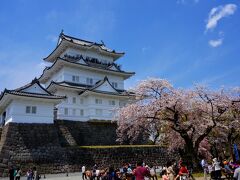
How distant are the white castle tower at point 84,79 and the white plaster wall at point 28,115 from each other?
19.6 feet

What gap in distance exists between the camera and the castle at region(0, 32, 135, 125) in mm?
29031

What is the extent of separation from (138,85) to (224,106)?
8.81 m

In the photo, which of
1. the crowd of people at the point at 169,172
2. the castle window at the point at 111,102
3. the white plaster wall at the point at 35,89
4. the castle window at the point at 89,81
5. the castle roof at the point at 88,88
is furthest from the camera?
the castle window at the point at 89,81

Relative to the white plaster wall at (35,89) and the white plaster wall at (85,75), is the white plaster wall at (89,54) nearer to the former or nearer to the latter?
the white plaster wall at (85,75)

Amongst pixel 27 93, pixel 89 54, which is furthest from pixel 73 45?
pixel 27 93

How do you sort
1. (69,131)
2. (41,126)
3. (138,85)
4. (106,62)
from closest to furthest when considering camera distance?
(138,85) → (41,126) → (69,131) → (106,62)

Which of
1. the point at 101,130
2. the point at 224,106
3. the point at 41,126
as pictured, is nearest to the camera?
the point at 224,106

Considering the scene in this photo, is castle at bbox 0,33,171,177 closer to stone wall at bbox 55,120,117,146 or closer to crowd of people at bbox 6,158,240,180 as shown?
stone wall at bbox 55,120,117,146

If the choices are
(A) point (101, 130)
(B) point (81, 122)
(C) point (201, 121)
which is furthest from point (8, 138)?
(C) point (201, 121)

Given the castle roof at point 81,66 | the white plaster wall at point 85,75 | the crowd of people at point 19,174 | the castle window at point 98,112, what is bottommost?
the crowd of people at point 19,174

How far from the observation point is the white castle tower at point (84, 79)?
Answer: 38031mm

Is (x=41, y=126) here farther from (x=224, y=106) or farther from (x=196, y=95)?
(x=224, y=106)

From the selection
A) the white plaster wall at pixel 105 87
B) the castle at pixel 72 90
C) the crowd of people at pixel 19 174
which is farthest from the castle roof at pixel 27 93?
the white plaster wall at pixel 105 87

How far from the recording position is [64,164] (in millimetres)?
27984
